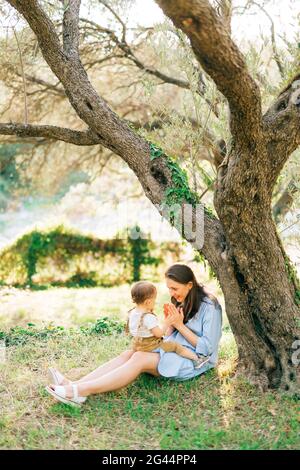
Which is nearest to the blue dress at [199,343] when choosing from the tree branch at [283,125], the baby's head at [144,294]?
the baby's head at [144,294]

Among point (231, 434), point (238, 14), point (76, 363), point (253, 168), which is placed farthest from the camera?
point (238, 14)

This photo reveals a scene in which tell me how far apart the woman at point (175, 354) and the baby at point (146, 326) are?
0.23ft

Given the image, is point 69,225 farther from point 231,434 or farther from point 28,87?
point 231,434

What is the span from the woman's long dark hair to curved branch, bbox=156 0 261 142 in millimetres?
1299

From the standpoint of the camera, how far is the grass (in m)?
4.34

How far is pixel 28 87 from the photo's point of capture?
Answer: 10773mm

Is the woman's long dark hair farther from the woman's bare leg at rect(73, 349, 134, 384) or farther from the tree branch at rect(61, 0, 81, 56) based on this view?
the tree branch at rect(61, 0, 81, 56)

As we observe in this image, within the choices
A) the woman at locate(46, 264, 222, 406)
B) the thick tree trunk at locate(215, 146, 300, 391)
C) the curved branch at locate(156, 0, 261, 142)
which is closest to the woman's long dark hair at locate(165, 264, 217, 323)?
the woman at locate(46, 264, 222, 406)

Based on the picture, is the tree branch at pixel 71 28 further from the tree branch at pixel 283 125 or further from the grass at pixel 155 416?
the grass at pixel 155 416

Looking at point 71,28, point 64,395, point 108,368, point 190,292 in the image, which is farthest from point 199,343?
point 71,28

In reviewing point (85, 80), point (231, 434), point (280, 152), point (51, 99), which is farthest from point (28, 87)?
point (231, 434)

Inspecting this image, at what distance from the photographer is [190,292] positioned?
536 centimetres

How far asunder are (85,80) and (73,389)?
112 inches

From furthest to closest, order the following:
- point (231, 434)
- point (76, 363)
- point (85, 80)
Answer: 1. point (76, 363)
2. point (85, 80)
3. point (231, 434)
